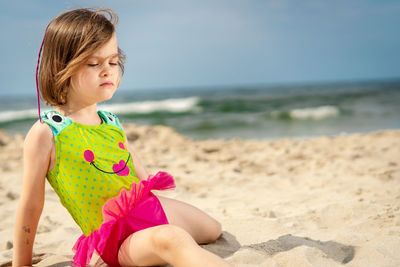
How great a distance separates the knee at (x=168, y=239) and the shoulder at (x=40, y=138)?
582mm

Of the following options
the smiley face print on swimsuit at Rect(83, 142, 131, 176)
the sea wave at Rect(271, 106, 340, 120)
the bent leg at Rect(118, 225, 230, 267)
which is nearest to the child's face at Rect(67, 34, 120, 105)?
the smiley face print on swimsuit at Rect(83, 142, 131, 176)

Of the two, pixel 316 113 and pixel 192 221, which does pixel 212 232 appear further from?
pixel 316 113

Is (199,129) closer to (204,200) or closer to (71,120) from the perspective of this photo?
(204,200)

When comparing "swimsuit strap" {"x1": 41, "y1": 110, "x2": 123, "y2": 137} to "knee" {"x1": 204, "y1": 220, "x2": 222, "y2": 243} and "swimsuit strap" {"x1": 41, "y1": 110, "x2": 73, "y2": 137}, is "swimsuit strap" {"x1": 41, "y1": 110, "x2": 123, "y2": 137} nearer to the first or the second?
"swimsuit strap" {"x1": 41, "y1": 110, "x2": 73, "y2": 137}

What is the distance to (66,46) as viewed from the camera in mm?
1564

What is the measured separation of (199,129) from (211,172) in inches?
207

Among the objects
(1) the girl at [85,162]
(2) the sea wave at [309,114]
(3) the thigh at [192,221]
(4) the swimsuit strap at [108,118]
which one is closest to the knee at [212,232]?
(3) the thigh at [192,221]

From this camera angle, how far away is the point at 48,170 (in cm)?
161

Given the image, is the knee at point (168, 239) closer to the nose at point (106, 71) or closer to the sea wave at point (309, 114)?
the nose at point (106, 71)

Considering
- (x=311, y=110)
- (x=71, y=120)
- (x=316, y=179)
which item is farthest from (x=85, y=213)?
(x=311, y=110)

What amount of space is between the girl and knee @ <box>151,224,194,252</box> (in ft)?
0.14

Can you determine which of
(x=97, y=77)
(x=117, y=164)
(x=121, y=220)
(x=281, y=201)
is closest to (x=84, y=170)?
(x=117, y=164)

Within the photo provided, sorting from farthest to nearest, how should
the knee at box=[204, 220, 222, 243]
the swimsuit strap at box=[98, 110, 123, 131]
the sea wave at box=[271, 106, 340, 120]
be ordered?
the sea wave at box=[271, 106, 340, 120], the knee at box=[204, 220, 222, 243], the swimsuit strap at box=[98, 110, 123, 131]

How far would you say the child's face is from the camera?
159 cm
